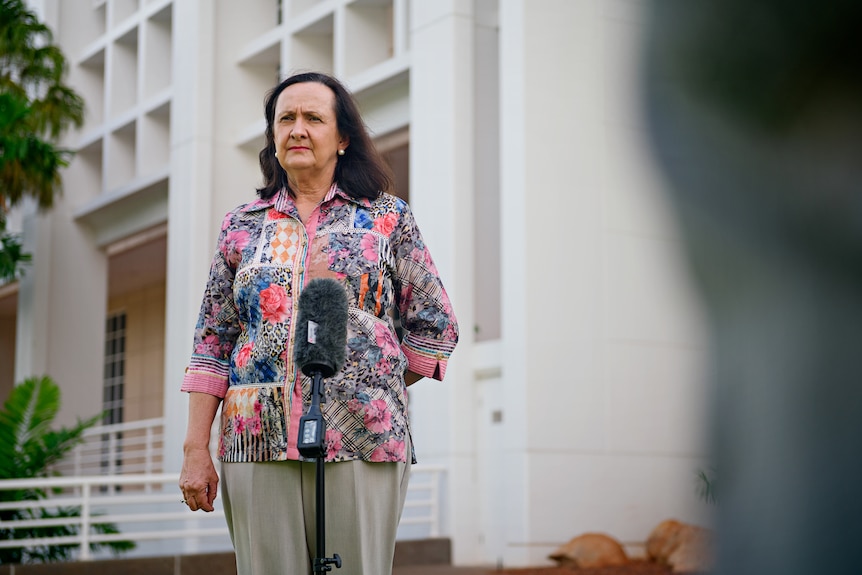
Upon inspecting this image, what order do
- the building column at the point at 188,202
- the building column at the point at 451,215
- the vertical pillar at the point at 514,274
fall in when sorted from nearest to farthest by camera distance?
the vertical pillar at the point at 514,274, the building column at the point at 451,215, the building column at the point at 188,202

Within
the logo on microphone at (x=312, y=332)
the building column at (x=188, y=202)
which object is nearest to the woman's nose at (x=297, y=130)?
the logo on microphone at (x=312, y=332)

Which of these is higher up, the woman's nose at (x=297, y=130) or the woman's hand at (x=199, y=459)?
the woman's nose at (x=297, y=130)

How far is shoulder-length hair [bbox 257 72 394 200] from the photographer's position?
301 cm

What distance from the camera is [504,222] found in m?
12.3

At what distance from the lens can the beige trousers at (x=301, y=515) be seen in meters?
2.69

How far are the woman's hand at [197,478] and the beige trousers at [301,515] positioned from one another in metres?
0.11

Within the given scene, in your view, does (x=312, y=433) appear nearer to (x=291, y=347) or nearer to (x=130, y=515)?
(x=291, y=347)

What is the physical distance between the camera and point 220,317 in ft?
9.68

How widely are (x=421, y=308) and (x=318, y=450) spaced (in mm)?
641

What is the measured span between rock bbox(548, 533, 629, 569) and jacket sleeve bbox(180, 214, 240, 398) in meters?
8.67

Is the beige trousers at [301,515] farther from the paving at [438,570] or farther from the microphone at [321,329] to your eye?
the paving at [438,570]

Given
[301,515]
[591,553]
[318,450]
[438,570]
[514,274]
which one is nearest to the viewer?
[318,450]

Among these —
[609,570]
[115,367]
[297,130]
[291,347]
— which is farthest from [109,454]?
[291,347]

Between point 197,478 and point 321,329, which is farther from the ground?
point 321,329
